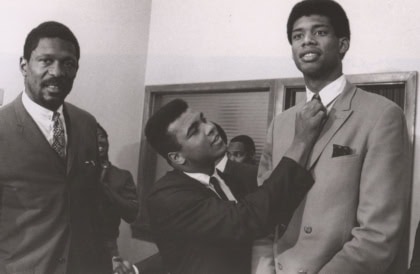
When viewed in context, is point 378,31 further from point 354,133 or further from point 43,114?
point 43,114

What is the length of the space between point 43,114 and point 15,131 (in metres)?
0.13

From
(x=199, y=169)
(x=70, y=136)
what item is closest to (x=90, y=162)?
(x=70, y=136)

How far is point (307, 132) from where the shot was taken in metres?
1.43

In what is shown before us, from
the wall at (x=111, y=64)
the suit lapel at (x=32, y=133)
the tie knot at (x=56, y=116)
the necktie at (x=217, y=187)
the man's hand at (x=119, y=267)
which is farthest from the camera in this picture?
the wall at (x=111, y=64)

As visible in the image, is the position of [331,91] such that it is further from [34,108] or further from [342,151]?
[34,108]

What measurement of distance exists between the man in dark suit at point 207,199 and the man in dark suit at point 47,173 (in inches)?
14.3

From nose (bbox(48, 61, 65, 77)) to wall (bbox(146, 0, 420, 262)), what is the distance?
1.72m

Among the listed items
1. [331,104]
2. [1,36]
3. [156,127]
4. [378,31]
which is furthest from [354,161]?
[1,36]

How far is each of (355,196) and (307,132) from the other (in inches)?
9.1

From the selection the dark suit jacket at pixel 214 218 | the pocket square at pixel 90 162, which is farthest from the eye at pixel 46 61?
the dark suit jacket at pixel 214 218

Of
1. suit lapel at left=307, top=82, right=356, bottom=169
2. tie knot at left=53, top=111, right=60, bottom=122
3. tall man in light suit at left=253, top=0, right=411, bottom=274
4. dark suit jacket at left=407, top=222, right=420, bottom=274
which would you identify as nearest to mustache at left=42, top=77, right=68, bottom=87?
tie knot at left=53, top=111, right=60, bottom=122

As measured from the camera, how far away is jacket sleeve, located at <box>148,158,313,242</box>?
1421 mm

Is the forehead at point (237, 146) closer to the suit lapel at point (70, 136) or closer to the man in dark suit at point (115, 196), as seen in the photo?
the man in dark suit at point (115, 196)

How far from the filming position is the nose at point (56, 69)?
179 cm
